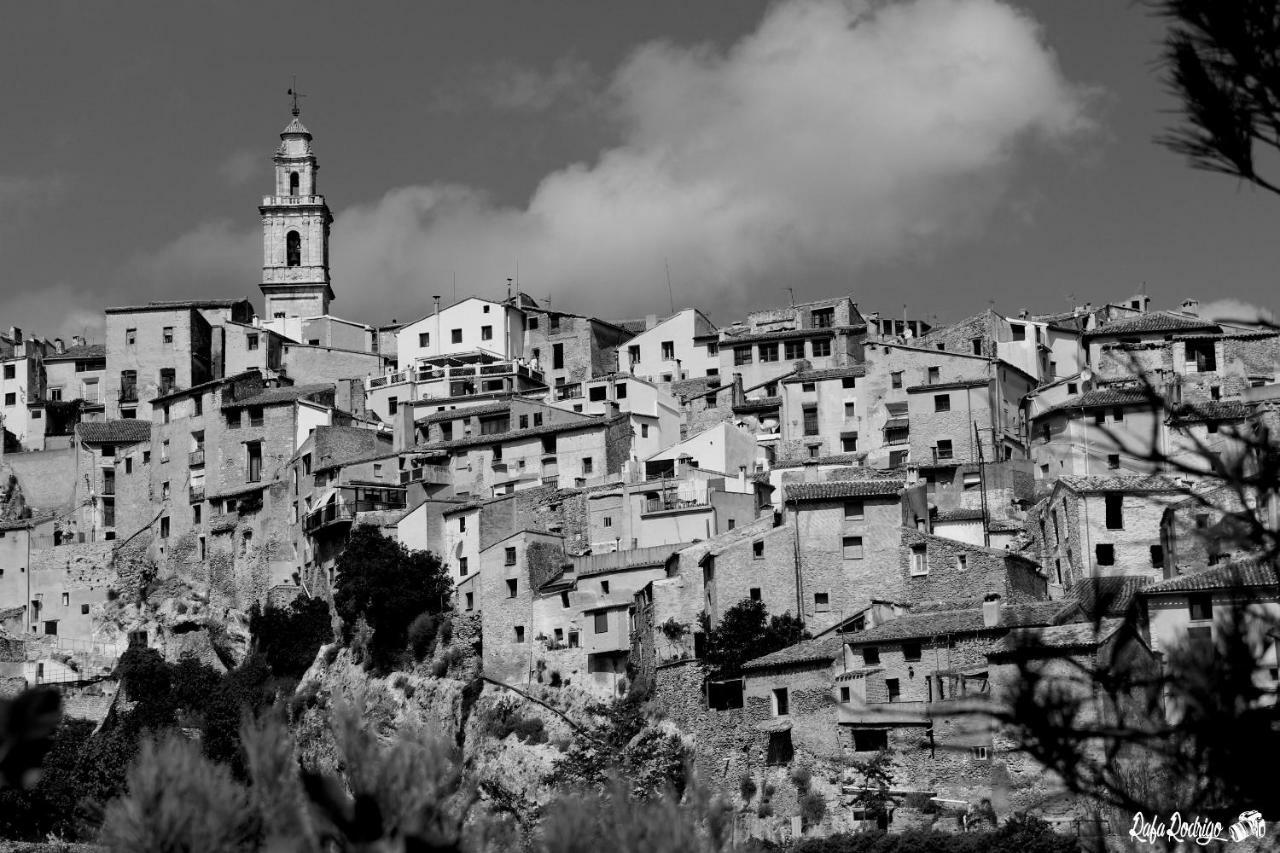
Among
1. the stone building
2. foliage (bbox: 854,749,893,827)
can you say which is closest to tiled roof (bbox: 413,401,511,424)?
the stone building

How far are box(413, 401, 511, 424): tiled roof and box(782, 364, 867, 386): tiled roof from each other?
11.2m

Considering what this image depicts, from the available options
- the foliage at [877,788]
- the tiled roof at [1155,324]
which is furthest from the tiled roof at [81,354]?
the foliage at [877,788]

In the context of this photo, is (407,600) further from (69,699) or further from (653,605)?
(69,699)

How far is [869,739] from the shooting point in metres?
47.1

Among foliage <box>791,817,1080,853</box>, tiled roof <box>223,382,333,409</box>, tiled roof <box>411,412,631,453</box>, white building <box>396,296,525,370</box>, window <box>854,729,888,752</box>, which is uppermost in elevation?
white building <box>396,296,525,370</box>

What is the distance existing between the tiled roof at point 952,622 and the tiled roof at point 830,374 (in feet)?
83.2

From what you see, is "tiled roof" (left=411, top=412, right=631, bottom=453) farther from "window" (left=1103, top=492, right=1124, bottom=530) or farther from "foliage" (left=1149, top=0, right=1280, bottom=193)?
"foliage" (left=1149, top=0, right=1280, bottom=193)

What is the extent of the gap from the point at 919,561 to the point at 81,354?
54303 mm

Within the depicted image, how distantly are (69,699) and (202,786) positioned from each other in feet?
202

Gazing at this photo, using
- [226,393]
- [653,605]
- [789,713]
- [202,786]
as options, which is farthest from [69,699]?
[202,786]

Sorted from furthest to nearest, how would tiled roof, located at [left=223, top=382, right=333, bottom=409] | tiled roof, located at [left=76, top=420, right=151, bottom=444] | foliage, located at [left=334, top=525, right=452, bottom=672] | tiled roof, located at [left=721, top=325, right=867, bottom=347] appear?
tiled roof, located at [left=76, top=420, right=151, bottom=444] → tiled roof, located at [left=721, top=325, right=867, bottom=347] → tiled roof, located at [left=223, top=382, right=333, bottom=409] → foliage, located at [left=334, top=525, right=452, bottom=672]

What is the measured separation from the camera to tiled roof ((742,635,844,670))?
48.5 meters

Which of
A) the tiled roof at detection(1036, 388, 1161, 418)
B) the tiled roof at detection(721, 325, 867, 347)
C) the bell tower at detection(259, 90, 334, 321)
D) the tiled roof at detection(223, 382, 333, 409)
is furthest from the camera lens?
the bell tower at detection(259, 90, 334, 321)

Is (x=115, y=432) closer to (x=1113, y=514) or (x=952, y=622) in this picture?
(x=1113, y=514)
